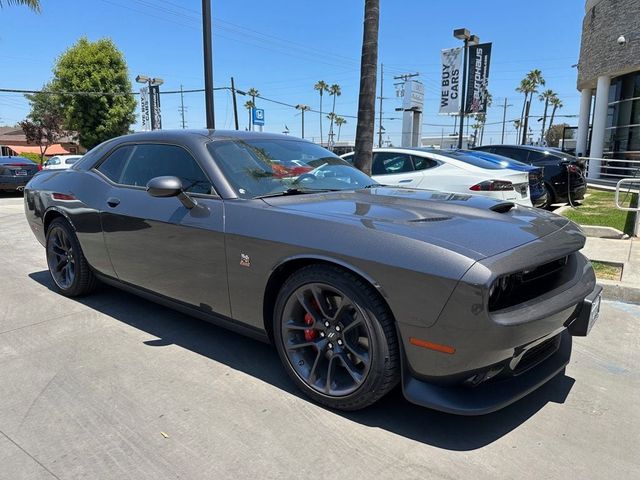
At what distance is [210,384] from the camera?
118 inches

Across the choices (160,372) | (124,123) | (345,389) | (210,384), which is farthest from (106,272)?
(124,123)

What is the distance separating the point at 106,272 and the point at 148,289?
0.63 m

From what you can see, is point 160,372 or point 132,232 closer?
point 160,372

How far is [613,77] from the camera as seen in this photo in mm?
19875

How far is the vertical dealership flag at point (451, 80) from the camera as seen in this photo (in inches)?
788

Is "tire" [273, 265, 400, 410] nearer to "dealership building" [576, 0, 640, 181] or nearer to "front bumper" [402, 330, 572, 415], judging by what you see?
"front bumper" [402, 330, 572, 415]

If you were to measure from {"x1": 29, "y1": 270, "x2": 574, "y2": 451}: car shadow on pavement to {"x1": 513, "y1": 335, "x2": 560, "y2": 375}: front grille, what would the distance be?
336mm

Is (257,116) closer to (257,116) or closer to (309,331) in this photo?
(257,116)

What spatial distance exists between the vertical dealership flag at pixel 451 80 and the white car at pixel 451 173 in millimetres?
13573

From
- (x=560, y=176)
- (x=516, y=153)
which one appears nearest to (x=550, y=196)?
(x=560, y=176)

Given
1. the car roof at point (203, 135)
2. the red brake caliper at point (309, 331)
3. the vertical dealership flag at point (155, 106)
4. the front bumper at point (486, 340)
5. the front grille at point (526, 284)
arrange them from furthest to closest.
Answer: the vertical dealership flag at point (155, 106)
the car roof at point (203, 135)
the red brake caliper at point (309, 331)
the front grille at point (526, 284)
the front bumper at point (486, 340)

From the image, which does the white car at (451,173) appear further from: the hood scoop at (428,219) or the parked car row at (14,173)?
the parked car row at (14,173)

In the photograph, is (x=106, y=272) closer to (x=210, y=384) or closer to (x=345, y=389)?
(x=210, y=384)

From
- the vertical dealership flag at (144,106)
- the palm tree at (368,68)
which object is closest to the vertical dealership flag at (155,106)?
the vertical dealership flag at (144,106)
